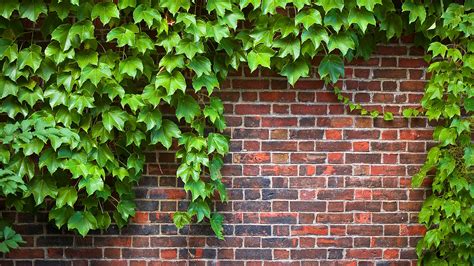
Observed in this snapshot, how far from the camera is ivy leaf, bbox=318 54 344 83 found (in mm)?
3424

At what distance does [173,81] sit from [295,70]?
0.70 meters

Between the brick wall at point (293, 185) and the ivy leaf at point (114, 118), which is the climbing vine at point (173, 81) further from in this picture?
the brick wall at point (293, 185)

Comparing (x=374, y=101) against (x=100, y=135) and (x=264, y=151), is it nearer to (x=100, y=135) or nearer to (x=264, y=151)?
(x=264, y=151)

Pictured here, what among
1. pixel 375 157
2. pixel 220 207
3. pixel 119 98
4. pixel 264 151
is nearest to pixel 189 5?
pixel 119 98

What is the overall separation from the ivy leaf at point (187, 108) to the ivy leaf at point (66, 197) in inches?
29.3

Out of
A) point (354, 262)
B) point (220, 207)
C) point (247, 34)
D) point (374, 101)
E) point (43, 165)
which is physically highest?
point (247, 34)

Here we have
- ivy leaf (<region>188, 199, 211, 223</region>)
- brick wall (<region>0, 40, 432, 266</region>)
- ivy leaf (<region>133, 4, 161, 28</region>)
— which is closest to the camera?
ivy leaf (<region>133, 4, 161, 28</region>)

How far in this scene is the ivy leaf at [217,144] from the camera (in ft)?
11.1

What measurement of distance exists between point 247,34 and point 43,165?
4.49 ft

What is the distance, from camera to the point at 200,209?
3459 mm

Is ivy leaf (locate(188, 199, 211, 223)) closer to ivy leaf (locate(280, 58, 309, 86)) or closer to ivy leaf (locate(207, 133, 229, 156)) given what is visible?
ivy leaf (locate(207, 133, 229, 156))

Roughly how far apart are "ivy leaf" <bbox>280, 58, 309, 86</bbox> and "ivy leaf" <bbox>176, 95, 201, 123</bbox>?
54cm

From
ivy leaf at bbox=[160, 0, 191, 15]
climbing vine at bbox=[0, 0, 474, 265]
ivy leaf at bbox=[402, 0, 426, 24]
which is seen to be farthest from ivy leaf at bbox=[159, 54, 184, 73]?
ivy leaf at bbox=[402, 0, 426, 24]

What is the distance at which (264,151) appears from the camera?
358 centimetres
